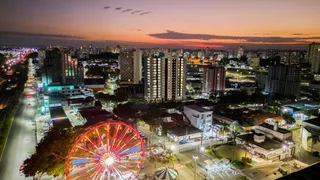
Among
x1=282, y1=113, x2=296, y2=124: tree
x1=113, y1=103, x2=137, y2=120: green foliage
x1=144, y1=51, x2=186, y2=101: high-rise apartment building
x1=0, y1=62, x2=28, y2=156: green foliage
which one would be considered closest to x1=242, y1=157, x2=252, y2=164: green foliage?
x1=282, y1=113, x2=296, y2=124: tree

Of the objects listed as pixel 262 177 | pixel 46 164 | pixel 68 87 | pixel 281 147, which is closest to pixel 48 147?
pixel 46 164

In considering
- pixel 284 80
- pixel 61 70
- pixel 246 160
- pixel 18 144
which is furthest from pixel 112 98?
pixel 284 80

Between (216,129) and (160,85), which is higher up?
(160,85)

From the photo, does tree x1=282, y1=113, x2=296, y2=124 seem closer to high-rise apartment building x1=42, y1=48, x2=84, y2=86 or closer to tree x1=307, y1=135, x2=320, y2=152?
tree x1=307, y1=135, x2=320, y2=152

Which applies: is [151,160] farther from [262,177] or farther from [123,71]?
[123,71]

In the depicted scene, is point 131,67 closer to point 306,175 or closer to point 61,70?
point 61,70

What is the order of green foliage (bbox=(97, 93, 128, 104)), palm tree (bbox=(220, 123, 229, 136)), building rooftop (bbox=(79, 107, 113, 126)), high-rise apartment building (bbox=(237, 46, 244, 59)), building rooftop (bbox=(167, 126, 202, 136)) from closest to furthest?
building rooftop (bbox=(167, 126, 202, 136))
palm tree (bbox=(220, 123, 229, 136))
building rooftop (bbox=(79, 107, 113, 126))
green foliage (bbox=(97, 93, 128, 104))
high-rise apartment building (bbox=(237, 46, 244, 59))

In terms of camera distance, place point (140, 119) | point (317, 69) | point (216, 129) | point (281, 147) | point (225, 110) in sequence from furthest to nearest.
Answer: point (317, 69), point (225, 110), point (140, 119), point (216, 129), point (281, 147)
